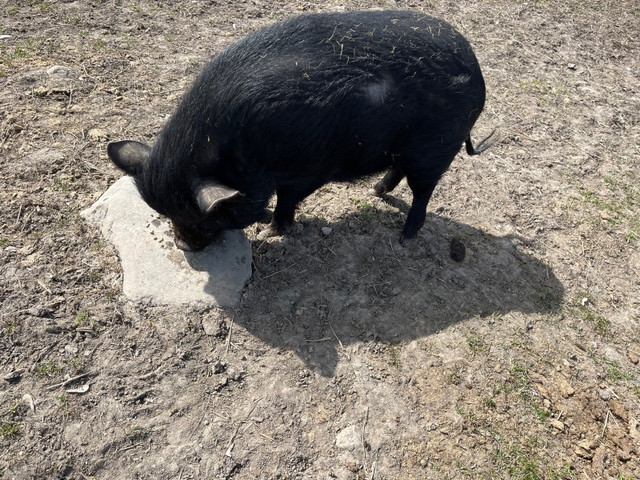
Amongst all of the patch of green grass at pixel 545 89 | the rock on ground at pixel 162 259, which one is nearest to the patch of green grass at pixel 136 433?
the rock on ground at pixel 162 259

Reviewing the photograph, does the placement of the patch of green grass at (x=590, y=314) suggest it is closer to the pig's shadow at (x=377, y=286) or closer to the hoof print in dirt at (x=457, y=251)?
the pig's shadow at (x=377, y=286)

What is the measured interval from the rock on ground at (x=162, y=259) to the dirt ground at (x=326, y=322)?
11cm

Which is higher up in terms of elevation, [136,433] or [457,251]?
[457,251]

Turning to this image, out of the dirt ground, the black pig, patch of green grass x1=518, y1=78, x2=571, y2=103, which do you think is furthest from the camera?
patch of green grass x1=518, y1=78, x2=571, y2=103

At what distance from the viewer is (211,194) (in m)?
3.13

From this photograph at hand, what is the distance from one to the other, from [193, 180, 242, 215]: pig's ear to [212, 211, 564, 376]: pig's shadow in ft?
3.48

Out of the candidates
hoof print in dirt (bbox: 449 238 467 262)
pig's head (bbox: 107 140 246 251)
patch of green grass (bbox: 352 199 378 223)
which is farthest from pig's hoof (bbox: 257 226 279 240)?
hoof print in dirt (bbox: 449 238 467 262)

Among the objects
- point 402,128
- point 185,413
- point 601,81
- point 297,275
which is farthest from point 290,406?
point 601,81

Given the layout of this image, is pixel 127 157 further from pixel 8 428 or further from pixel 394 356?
pixel 394 356

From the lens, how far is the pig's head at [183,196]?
10.6 feet

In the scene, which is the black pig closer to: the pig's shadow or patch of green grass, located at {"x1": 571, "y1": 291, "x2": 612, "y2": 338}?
the pig's shadow

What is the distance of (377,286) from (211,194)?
70.1 inches

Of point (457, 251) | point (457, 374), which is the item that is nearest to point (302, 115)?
point (457, 251)

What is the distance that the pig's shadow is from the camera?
383cm
